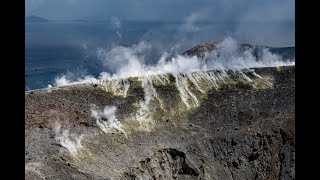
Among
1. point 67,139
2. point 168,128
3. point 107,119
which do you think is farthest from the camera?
point 168,128

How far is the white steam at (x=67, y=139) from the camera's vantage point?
52.9 meters

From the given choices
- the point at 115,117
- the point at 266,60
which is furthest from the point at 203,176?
the point at 266,60

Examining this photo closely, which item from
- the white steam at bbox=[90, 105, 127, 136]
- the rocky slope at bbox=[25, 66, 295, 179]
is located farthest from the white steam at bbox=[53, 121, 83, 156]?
the white steam at bbox=[90, 105, 127, 136]

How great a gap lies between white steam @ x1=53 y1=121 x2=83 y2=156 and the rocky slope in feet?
0.35

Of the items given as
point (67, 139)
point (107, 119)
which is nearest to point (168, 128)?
point (107, 119)

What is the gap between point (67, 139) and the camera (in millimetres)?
54531

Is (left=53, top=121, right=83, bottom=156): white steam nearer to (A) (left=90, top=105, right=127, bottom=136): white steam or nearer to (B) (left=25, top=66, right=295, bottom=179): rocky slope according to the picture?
(B) (left=25, top=66, right=295, bottom=179): rocky slope

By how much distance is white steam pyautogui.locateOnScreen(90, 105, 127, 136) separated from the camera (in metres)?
59.7

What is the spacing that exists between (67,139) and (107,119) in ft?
26.0

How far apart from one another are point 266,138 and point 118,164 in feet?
64.8

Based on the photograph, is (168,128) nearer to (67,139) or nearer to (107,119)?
(107,119)

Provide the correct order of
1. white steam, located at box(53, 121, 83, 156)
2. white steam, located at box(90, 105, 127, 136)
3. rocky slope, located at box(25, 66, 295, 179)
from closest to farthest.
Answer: white steam, located at box(53, 121, 83, 156)
rocky slope, located at box(25, 66, 295, 179)
white steam, located at box(90, 105, 127, 136)

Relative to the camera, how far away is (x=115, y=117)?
62062 mm
